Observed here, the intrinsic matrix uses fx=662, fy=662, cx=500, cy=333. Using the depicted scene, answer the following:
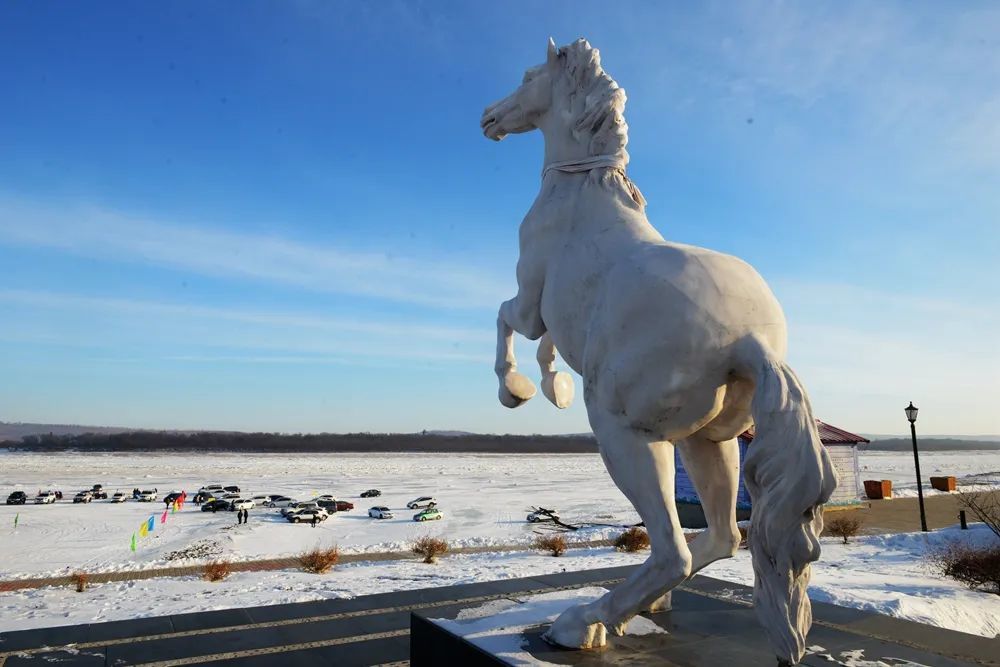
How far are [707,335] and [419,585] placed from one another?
9.01 meters

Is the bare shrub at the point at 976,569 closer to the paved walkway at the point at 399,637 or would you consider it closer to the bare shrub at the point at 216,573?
the paved walkway at the point at 399,637

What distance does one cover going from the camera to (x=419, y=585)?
35.8 feet

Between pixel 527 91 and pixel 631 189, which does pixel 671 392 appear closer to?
pixel 631 189

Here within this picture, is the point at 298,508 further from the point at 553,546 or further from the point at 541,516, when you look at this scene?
the point at 553,546

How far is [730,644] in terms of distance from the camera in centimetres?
412

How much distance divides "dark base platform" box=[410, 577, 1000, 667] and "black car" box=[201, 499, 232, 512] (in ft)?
87.9

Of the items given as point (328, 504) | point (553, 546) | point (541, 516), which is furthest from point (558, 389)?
point (328, 504)

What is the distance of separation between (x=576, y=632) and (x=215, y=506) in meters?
28.4

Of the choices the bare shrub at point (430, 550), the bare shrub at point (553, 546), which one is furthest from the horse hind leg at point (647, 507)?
the bare shrub at point (553, 546)

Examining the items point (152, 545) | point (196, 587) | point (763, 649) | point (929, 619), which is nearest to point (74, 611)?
point (196, 587)

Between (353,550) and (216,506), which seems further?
(216,506)

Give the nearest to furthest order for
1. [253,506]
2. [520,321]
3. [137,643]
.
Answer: [520,321], [137,643], [253,506]

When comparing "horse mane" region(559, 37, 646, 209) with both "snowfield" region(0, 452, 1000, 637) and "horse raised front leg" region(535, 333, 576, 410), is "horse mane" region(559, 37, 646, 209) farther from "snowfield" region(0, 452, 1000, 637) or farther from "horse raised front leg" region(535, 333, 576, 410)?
"snowfield" region(0, 452, 1000, 637)

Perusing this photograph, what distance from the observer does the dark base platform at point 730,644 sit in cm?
379
